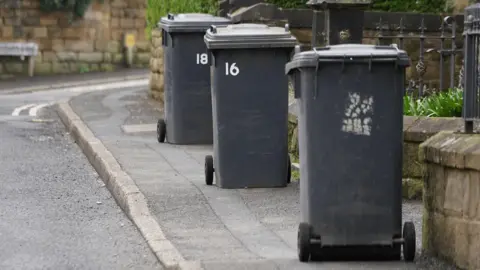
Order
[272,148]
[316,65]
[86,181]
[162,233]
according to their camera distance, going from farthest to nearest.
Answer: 1. [86,181]
2. [272,148]
3. [162,233]
4. [316,65]

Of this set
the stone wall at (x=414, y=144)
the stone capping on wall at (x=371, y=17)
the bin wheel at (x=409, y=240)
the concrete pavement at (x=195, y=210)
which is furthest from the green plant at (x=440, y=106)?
the stone capping on wall at (x=371, y=17)

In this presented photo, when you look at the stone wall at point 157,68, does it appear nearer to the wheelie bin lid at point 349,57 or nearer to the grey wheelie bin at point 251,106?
the grey wheelie bin at point 251,106

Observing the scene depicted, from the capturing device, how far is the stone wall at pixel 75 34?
29578 mm

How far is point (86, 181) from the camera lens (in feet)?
39.0

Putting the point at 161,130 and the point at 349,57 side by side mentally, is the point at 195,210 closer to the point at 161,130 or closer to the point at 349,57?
the point at 349,57

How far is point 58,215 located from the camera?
9.93 meters

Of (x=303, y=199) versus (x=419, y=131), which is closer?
(x=303, y=199)

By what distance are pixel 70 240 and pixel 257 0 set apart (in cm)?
750

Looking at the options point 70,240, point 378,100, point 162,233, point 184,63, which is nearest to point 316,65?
point 378,100

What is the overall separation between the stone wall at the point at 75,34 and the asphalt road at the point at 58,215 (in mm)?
14443

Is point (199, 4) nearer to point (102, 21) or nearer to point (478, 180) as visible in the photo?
point (478, 180)

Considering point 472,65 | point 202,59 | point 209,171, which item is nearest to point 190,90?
point 202,59

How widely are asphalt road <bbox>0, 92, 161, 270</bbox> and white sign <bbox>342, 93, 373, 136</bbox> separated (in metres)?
1.50

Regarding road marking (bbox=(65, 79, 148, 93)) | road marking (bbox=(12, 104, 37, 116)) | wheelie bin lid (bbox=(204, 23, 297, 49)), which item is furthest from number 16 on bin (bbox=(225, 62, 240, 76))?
road marking (bbox=(65, 79, 148, 93))
